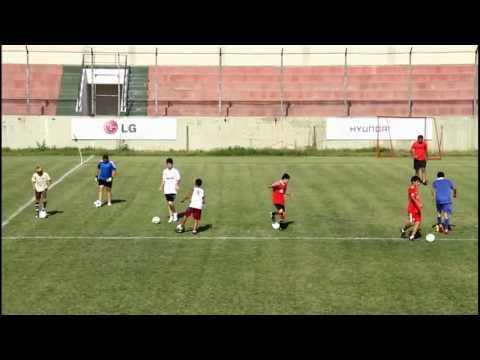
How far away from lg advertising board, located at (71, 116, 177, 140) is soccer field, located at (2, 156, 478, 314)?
12204mm

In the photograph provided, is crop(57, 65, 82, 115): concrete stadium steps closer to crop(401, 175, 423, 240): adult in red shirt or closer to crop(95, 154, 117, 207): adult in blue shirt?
crop(95, 154, 117, 207): adult in blue shirt

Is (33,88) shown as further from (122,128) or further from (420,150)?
(420,150)

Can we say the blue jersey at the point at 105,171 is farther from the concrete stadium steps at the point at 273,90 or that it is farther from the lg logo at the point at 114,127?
the concrete stadium steps at the point at 273,90

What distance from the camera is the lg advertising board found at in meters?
44.8

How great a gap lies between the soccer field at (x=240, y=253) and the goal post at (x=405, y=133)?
1202 centimetres

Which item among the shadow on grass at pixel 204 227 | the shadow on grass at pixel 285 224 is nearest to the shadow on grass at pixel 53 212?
the shadow on grass at pixel 204 227

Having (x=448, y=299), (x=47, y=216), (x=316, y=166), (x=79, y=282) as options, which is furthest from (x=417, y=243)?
(x=316, y=166)

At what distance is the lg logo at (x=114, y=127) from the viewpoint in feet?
147

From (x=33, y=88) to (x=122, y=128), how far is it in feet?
49.3

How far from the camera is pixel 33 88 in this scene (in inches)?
2217

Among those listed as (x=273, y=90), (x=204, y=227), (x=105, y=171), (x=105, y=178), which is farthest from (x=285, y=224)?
(x=273, y=90)

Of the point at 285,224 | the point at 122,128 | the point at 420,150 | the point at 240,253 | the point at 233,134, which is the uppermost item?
the point at 122,128

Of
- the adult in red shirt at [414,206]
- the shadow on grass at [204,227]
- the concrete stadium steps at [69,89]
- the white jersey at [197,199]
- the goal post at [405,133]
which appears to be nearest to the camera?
the adult in red shirt at [414,206]

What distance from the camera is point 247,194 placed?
29000mm
